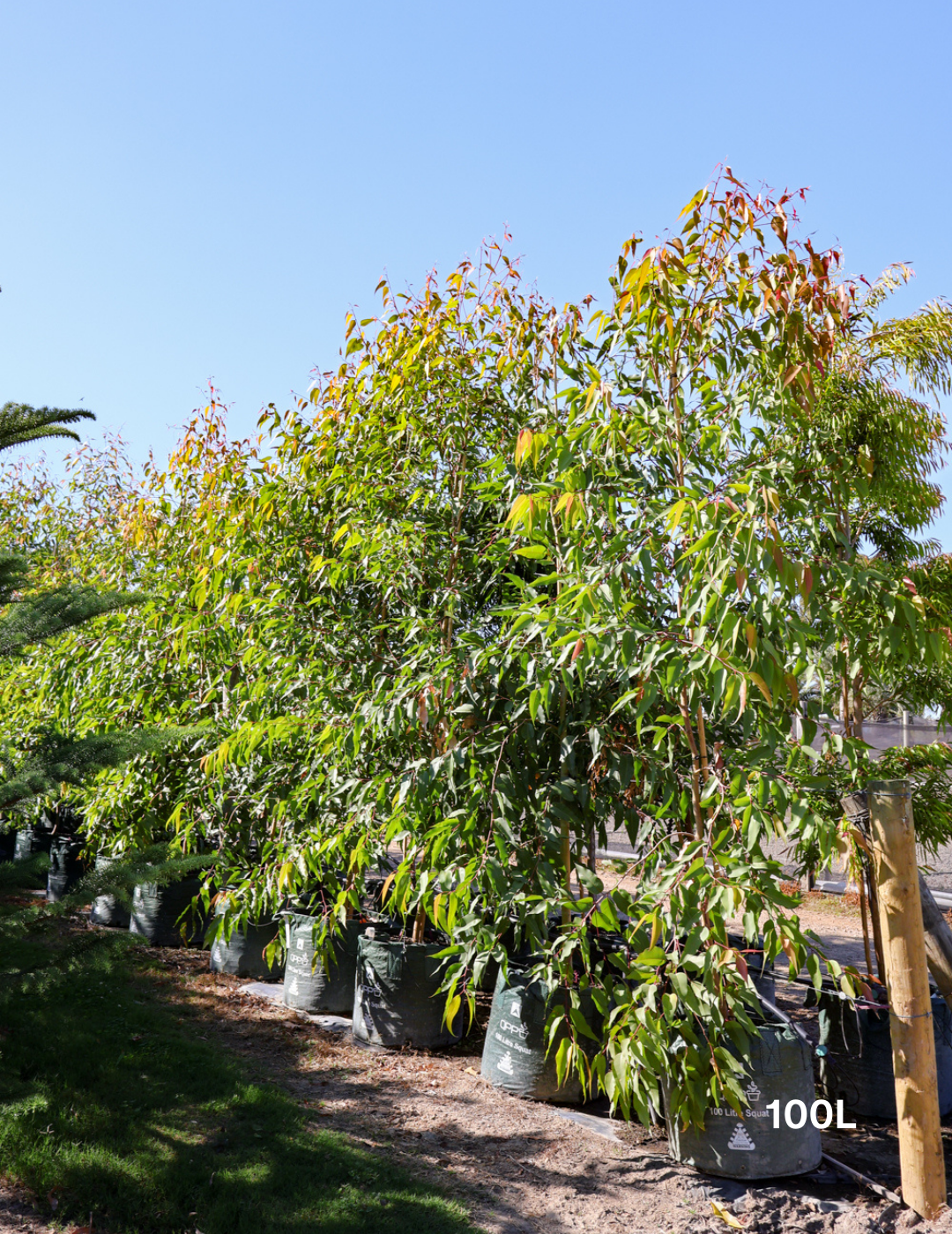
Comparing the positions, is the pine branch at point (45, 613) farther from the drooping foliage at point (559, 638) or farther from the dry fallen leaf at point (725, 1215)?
the dry fallen leaf at point (725, 1215)

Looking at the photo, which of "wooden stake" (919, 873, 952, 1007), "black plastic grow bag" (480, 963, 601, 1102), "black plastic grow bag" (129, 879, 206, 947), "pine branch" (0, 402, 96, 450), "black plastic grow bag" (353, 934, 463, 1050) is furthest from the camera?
"black plastic grow bag" (129, 879, 206, 947)

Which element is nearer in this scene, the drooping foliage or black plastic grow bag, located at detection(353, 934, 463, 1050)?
the drooping foliage

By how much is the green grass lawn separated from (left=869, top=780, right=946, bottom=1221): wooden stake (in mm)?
1394

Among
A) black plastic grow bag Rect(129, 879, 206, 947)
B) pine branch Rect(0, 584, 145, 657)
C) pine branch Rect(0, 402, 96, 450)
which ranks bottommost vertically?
black plastic grow bag Rect(129, 879, 206, 947)

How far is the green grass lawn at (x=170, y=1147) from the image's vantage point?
8.75 ft

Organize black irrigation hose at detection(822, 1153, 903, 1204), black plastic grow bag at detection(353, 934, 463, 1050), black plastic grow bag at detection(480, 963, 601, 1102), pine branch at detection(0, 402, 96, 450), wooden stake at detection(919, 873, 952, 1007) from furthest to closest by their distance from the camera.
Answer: black plastic grow bag at detection(353, 934, 463, 1050) → wooden stake at detection(919, 873, 952, 1007) → black plastic grow bag at detection(480, 963, 601, 1102) → black irrigation hose at detection(822, 1153, 903, 1204) → pine branch at detection(0, 402, 96, 450)

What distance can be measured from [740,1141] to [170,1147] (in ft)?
6.17

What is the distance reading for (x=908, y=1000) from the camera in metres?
2.90

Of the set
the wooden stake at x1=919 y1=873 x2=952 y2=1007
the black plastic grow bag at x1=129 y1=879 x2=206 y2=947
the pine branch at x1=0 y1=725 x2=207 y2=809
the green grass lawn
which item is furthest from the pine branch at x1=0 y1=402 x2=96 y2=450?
the black plastic grow bag at x1=129 y1=879 x2=206 y2=947

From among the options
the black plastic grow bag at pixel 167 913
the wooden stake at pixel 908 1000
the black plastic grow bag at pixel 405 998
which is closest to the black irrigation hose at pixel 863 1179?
the wooden stake at pixel 908 1000

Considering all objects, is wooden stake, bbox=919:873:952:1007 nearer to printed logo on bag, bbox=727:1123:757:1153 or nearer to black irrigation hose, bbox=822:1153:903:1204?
black irrigation hose, bbox=822:1153:903:1204

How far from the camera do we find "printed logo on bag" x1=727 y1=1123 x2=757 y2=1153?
9.78 ft

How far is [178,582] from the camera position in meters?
5.13

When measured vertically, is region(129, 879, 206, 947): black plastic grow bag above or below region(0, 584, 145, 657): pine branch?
below
